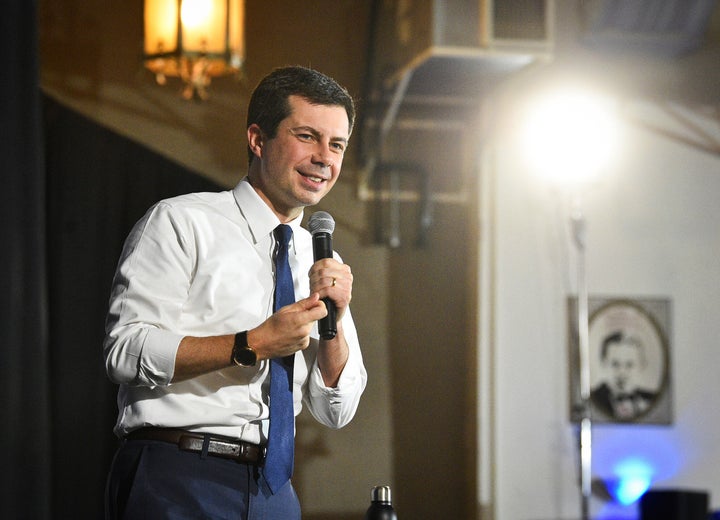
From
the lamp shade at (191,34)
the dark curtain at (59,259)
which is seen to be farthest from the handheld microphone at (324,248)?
the dark curtain at (59,259)

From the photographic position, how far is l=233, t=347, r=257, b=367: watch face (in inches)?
57.2

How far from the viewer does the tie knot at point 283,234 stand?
1711mm

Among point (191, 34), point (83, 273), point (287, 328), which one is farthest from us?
point (83, 273)

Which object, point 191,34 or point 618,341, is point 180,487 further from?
point 618,341

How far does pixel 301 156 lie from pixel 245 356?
0.41m

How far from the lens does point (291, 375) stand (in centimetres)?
167

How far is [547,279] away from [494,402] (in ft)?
2.09

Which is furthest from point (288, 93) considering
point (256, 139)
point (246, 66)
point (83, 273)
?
point (246, 66)

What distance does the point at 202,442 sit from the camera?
157cm

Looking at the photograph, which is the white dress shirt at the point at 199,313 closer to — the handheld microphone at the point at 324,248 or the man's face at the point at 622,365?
the handheld microphone at the point at 324,248

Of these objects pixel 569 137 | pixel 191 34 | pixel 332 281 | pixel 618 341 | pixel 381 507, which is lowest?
pixel 618 341

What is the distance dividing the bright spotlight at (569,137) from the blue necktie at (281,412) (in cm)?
311

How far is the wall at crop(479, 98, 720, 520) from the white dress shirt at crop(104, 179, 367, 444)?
2830mm

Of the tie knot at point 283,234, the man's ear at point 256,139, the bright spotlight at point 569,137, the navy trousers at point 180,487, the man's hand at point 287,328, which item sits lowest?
the navy trousers at point 180,487
